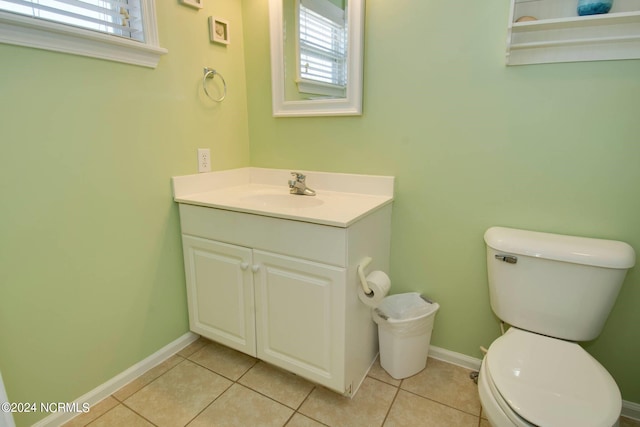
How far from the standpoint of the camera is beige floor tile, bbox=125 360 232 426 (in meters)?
1.39

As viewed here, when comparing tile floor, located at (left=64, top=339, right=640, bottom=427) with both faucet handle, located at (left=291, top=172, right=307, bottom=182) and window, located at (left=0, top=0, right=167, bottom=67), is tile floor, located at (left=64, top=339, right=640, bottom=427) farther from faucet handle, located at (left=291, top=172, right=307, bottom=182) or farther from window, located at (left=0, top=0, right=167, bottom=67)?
window, located at (left=0, top=0, right=167, bottom=67)

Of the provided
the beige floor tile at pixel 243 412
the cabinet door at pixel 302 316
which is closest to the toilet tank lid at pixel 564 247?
the cabinet door at pixel 302 316

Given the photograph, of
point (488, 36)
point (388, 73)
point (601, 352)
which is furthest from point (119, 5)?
point (601, 352)

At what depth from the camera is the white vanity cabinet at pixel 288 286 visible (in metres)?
1.32

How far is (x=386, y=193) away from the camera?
1.67 meters

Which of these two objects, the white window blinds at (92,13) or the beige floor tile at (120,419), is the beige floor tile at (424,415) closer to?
the beige floor tile at (120,419)

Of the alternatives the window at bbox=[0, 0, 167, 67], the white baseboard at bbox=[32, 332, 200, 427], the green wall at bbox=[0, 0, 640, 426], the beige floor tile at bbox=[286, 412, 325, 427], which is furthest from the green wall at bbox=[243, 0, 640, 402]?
the white baseboard at bbox=[32, 332, 200, 427]

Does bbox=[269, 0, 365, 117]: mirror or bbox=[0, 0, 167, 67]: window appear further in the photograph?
bbox=[269, 0, 365, 117]: mirror

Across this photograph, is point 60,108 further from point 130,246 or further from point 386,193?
point 386,193

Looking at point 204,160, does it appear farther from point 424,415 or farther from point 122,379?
point 424,415

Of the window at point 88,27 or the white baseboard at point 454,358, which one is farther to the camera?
the white baseboard at point 454,358

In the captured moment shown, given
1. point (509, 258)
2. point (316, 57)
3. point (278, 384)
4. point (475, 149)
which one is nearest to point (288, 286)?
point (278, 384)

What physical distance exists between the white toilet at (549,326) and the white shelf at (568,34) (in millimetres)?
675

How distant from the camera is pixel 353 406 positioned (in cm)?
145
